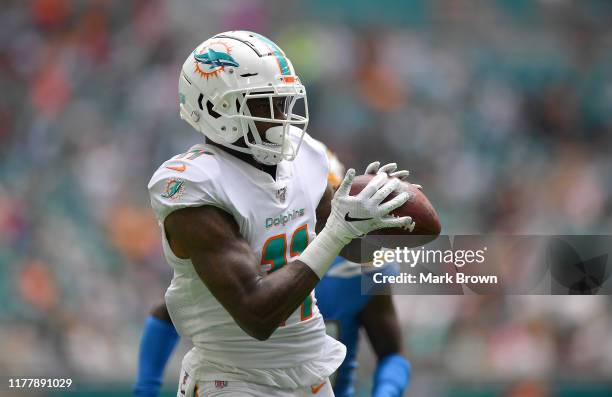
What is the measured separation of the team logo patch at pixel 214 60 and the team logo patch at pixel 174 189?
0.34 m

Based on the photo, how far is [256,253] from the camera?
2.48 meters

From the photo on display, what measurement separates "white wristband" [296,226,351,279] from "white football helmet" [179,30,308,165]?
0.97 feet

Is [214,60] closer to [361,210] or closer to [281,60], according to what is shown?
[281,60]

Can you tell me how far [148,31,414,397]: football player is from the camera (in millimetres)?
2352

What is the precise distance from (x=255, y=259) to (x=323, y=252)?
175 mm

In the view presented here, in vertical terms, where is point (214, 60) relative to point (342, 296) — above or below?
above

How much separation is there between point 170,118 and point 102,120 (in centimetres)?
47

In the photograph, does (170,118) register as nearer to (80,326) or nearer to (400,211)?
(80,326)

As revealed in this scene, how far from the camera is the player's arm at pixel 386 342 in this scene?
3.38 m

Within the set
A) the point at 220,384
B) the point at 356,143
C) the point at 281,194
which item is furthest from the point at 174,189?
the point at 356,143

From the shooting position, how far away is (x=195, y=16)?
7027 millimetres

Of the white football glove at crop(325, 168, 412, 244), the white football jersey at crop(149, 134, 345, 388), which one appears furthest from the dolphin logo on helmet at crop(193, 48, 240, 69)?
the white football glove at crop(325, 168, 412, 244)

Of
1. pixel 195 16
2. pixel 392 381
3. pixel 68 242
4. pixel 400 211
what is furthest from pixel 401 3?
pixel 400 211

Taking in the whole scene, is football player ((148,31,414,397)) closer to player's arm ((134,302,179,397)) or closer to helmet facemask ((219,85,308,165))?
helmet facemask ((219,85,308,165))
